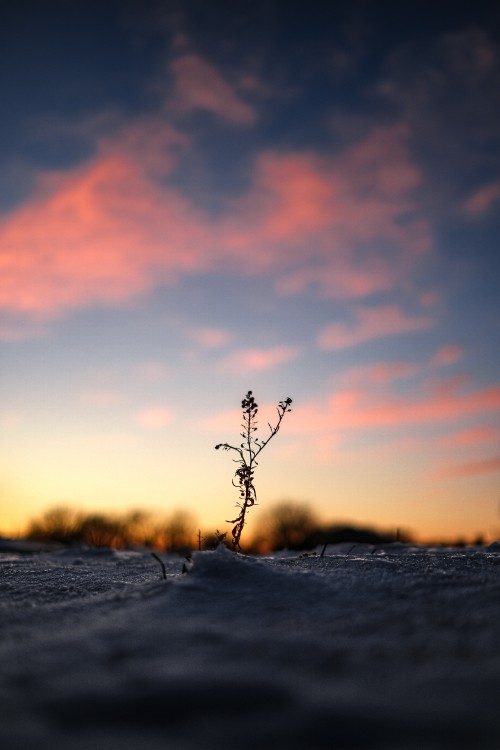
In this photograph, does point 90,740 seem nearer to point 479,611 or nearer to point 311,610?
point 311,610

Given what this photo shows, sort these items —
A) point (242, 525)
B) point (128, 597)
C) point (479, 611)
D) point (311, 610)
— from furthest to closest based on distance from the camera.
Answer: point (242, 525), point (128, 597), point (311, 610), point (479, 611)

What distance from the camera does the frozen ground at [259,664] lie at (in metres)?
0.92

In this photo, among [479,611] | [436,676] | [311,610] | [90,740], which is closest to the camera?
[90,740]

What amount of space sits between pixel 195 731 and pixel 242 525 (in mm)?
2228

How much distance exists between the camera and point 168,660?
1221 millimetres

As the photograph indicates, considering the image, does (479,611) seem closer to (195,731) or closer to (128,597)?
(195,731)

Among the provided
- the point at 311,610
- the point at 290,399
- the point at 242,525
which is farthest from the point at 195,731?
the point at 290,399

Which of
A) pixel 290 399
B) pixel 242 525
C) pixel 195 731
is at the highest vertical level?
pixel 290 399

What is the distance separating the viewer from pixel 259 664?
3.93 feet

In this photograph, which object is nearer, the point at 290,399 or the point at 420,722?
the point at 420,722

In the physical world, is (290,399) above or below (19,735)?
above

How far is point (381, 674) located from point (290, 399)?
87.0 inches

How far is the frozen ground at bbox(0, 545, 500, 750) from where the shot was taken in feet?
3.02

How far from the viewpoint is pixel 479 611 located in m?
1.49
